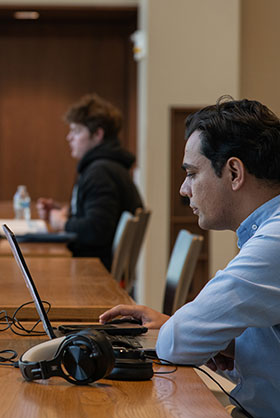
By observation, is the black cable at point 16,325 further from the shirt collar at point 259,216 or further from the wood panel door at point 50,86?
the wood panel door at point 50,86

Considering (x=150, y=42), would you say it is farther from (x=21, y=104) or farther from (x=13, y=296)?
(x=13, y=296)

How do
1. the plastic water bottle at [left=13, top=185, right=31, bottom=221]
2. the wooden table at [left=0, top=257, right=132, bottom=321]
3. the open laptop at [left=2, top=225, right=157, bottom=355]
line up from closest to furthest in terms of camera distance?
1. the open laptop at [left=2, top=225, right=157, bottom=355]
2. the wooden table at [left=0, top=257, right=132, bottom=321]
3. the plastic water bottle at [left=13, top=185, right=31, bottom=221]

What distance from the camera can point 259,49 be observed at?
275 inches

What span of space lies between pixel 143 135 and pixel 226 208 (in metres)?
5.53

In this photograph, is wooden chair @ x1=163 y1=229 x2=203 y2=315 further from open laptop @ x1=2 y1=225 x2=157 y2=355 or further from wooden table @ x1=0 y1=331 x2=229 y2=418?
wooden table @ x1=0 y1=331 x2=229 y2=418

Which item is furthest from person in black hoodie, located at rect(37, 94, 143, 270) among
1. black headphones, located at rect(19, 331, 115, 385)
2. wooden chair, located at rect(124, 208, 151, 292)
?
black headphones, located at rect(19, 331, 115, 385)

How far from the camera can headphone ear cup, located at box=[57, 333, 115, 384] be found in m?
1.14

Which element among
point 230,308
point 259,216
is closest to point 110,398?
point 230,308

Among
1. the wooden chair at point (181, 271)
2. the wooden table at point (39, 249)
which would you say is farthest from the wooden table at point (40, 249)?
the wooden chair at point (181, 271)

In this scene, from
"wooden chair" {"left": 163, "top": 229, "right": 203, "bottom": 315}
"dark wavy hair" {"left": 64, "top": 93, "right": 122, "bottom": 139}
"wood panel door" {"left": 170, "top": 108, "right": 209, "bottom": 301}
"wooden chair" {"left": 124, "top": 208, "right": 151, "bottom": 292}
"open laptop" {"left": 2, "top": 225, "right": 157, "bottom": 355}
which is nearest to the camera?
"open laptop" {"left": 2, "top": 225, "right": 157, "bottom": 355}

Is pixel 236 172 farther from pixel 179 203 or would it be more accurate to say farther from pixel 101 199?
pixel 179 203

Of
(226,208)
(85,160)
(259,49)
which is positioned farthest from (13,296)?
(259,49)

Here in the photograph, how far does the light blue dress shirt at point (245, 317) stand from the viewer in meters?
1.24

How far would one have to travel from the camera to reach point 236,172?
4.73 feet
